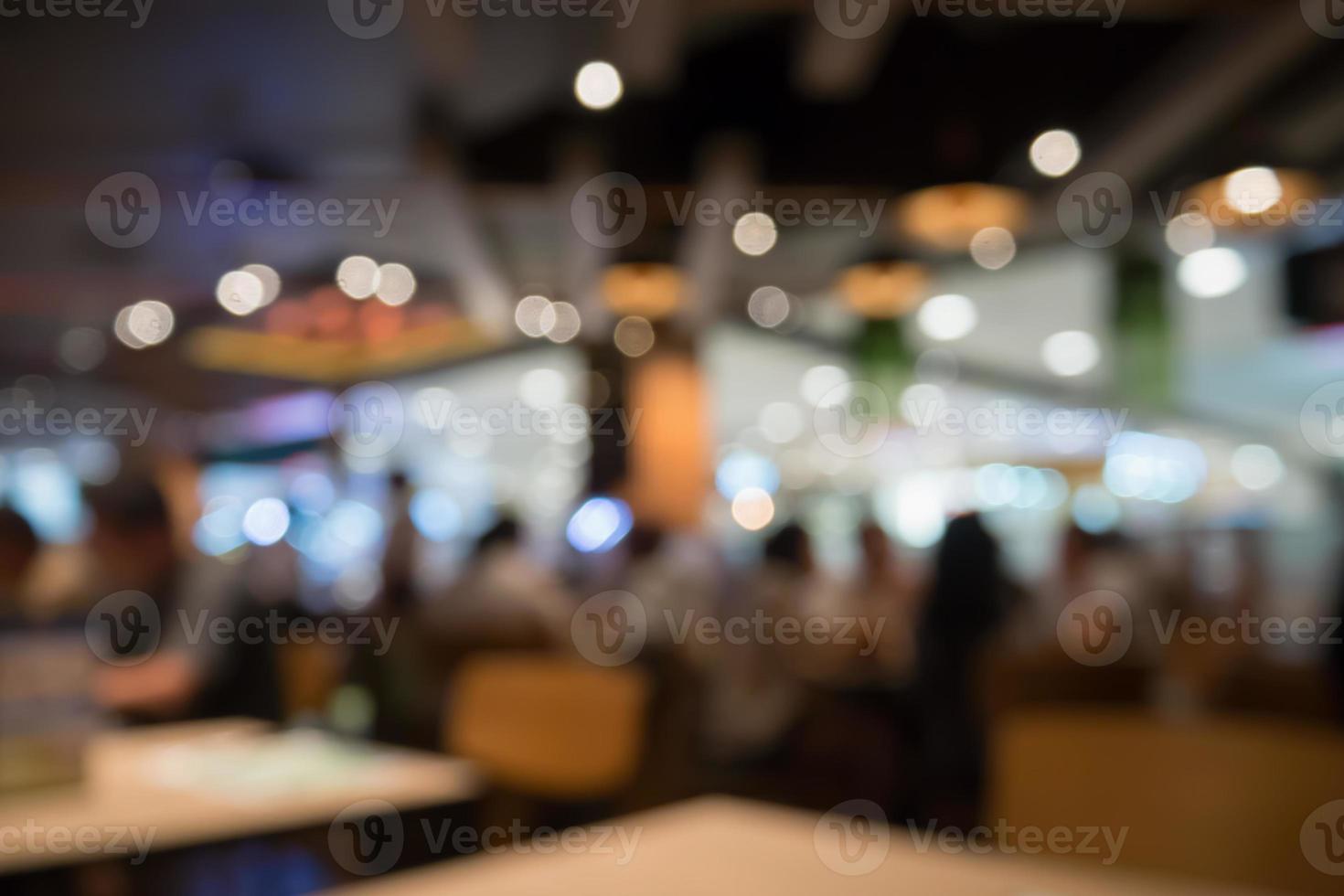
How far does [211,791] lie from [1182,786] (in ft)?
5.25

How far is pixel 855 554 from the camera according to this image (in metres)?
5.53

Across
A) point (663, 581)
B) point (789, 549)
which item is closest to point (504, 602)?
point (663, 581)

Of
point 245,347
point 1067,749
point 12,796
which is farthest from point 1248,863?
point 245,347

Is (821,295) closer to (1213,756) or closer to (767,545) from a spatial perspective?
(767,545)

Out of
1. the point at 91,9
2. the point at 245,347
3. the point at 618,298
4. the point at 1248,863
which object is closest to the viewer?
the point at 1248,863

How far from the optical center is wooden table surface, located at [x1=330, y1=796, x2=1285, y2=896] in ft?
4.33

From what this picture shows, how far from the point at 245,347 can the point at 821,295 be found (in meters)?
4.40

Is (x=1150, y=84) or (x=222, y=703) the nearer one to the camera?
(x=222, y=703)

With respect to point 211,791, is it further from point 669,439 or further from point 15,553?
point 669,439

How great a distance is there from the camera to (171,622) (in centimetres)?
329

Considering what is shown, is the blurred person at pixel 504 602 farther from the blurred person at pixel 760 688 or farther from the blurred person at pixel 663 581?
the blurred person at pixel 760 688

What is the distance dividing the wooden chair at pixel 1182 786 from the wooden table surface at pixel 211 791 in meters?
1.00

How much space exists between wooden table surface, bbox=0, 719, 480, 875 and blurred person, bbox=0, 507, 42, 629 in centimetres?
38

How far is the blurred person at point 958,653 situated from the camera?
175 inches
